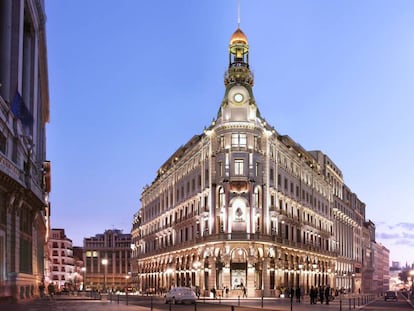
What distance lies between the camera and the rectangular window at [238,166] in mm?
90875

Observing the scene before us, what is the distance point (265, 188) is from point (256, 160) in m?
4.44

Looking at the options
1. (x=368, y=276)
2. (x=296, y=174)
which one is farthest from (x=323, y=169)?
(x=368, y=276)

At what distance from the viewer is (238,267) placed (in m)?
89.2

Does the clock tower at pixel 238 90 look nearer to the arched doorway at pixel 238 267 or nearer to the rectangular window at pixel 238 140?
the rectangular window at pixel 238 140

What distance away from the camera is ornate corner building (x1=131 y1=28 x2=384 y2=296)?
90000mm

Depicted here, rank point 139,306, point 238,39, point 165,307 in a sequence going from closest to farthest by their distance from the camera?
Result: point 139,306 < point 165,307 < point 238,39

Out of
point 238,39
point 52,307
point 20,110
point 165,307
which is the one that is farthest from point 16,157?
point 238,39

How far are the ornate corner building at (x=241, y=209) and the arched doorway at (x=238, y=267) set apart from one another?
0.14 m

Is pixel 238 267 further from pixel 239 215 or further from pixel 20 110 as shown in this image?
pixel 20 110

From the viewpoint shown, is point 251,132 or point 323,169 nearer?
point 251,132

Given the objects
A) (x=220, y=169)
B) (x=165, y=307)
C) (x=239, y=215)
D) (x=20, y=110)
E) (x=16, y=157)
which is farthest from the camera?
(x=220, y=169)

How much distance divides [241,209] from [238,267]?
25.8 ft

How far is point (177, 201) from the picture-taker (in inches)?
4557

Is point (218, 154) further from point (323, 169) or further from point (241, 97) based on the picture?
point (323, 169)
